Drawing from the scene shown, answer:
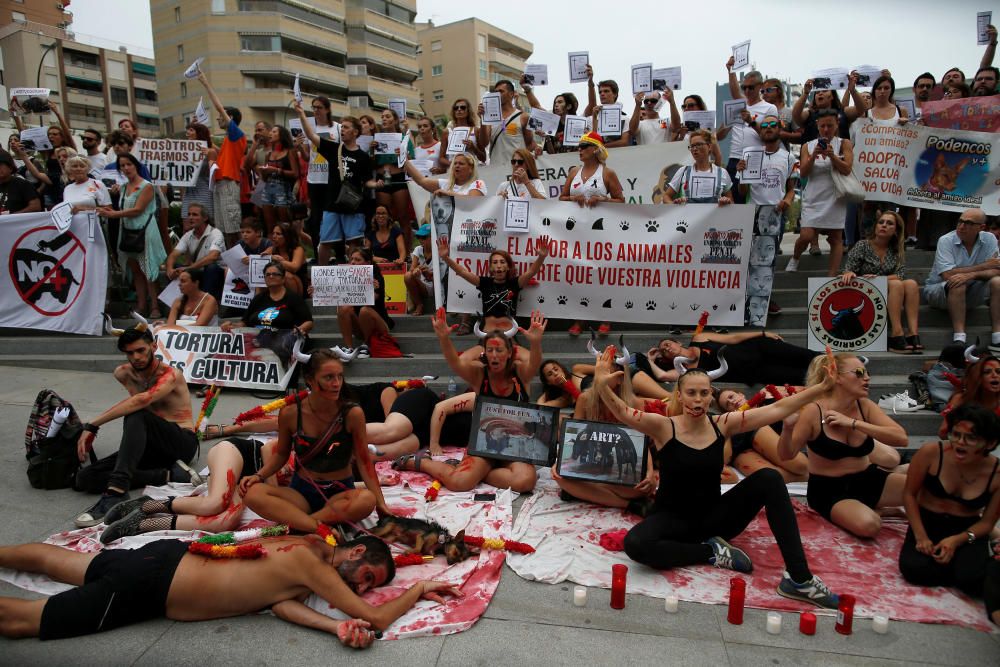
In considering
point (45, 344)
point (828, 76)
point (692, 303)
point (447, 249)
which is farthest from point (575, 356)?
point (45, 344)

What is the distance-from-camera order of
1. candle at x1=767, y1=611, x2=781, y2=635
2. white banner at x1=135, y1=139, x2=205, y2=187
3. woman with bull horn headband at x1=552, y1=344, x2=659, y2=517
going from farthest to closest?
white banner at x1=135, y1=139, x2=205, y2=187, woman with bull horn headband at x1=552, y1=344, x2=659, y2=517, candle at x1=767, y1=611, x2=781, y2=635

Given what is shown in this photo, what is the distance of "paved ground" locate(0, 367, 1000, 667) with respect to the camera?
3102 millimetres

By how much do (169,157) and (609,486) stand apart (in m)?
7.94

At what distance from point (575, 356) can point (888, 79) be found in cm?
512

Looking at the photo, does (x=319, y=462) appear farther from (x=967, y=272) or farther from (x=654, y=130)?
(x=654, y=130)

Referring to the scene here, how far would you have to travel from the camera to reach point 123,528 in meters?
4.19

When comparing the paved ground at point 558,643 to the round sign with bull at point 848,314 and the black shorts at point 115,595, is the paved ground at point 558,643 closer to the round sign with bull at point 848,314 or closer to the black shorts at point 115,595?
the black shorts at point 115,595

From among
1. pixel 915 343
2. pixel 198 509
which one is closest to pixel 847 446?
pixel 915 343

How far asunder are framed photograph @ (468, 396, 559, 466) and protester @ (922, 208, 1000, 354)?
4178 millimetres

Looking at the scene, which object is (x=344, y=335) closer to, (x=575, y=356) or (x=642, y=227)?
(x=575, y=356)

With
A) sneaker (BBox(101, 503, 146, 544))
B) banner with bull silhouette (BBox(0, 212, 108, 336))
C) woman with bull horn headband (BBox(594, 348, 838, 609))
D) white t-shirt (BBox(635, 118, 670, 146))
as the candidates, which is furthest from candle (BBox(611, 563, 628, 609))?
banner with bull silhouette (BBox(0, 212, 108, 336))

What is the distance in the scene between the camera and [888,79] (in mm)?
8328

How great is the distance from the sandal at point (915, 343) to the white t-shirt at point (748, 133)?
279cm

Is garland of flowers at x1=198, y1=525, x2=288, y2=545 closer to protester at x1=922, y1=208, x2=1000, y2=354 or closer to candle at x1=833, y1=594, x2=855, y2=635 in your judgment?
candle at x1=833, y1=594, x2=855, y2=635
